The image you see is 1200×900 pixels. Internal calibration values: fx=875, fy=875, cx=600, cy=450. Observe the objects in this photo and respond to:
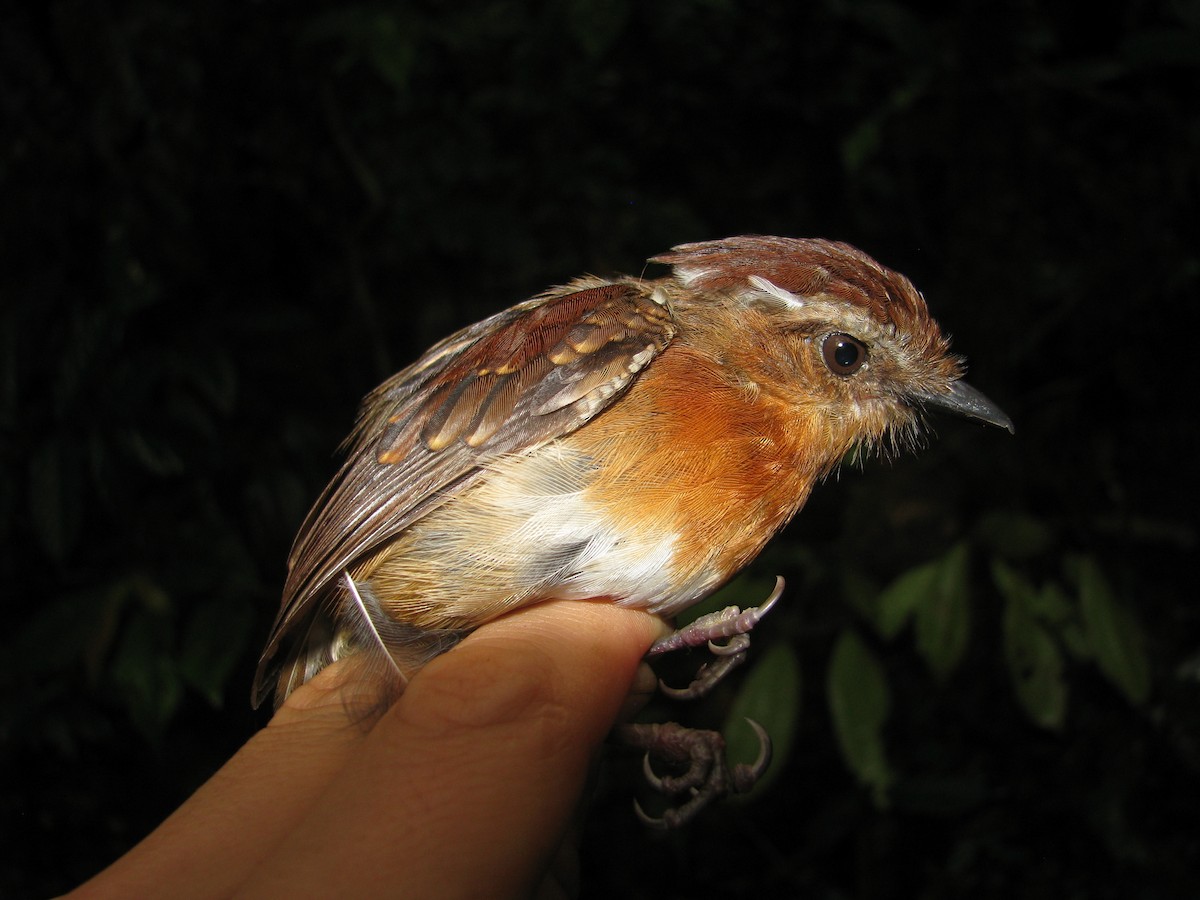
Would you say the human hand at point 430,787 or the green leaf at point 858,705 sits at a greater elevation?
the human hand at point 430,787

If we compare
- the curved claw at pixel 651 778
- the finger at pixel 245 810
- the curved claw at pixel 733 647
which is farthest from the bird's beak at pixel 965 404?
the finger at pixel 245 810

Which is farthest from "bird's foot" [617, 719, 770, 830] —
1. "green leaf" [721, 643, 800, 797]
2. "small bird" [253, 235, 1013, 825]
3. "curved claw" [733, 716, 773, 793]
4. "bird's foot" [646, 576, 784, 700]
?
"small bird" [253, 235, 1013, 825]

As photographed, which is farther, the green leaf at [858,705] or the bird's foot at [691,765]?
the green leaf at [858,705]

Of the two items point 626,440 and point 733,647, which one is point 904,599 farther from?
point 626,440

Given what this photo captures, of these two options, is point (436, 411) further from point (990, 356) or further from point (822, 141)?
point (822, 141)

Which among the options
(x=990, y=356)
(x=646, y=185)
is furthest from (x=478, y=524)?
(x=646, y=185)

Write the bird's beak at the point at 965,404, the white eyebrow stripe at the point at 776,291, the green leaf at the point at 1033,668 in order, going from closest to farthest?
the white eyebrow stripe at the point at 776,291 < the bird's beak at the point at 965,404 < the green leaf at the point at 1033,668

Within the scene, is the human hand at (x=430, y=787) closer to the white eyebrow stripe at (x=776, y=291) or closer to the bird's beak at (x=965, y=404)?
the white eyebrow stripe at (x=776, y=291)
